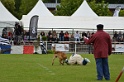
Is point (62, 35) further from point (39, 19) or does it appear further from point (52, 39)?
point (39, 19)

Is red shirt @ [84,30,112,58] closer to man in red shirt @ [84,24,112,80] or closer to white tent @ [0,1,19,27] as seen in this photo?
man in red shirt @ [84,24,112,80]

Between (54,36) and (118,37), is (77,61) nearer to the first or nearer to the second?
(54,36)

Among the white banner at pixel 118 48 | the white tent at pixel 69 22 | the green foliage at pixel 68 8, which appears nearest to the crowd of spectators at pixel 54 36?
the white tent at pixel 69 22

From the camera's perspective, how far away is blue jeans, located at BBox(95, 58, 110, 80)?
16.2 m

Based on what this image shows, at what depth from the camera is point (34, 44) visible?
38.7 m

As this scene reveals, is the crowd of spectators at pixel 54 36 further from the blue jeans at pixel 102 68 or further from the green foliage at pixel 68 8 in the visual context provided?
the green foliage at pixel 68 8

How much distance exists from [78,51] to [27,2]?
3179 inches

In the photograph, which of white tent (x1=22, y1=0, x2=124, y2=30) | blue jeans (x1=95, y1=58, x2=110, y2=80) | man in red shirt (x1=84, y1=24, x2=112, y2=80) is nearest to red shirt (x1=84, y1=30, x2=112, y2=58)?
man in red shirt (x1=84, y1=24, x2=112, y2=80)

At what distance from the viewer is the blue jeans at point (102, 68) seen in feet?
53.1

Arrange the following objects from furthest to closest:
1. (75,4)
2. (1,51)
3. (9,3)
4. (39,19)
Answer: (9,3), (75,4), (39,19), (1,51)

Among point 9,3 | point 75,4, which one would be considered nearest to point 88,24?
point 75,4

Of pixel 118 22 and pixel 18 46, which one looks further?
pixel 118 22

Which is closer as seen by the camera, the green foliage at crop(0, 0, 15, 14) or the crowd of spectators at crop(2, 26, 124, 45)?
the crowd of spectators at crop(2, 26, 124, 45)

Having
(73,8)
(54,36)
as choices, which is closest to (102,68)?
(54,36)
